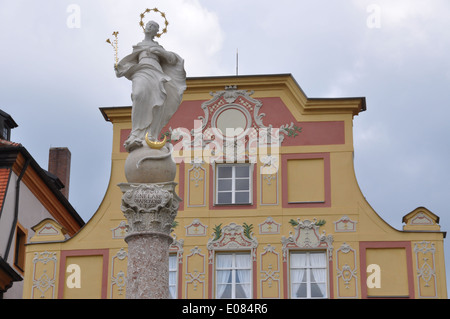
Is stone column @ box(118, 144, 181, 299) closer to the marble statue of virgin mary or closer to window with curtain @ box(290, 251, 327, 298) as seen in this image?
the marble statue of virgin mary

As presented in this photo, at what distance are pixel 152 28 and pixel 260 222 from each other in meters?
13.2

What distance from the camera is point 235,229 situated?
28.0 metres

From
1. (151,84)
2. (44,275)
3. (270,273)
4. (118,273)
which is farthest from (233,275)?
(151,84)

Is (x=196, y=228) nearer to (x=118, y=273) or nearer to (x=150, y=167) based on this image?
(x=118, y=273)

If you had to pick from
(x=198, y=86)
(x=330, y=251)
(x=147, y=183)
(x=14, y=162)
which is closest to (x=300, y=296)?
(x=330, y=251)

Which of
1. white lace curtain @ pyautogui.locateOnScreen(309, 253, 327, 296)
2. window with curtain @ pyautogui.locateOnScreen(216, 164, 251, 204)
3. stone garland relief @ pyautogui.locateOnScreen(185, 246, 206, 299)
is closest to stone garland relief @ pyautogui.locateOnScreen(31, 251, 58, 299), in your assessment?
stone garland relief @ pyautogui.locateOnScreen(185, 246, 206, 299)

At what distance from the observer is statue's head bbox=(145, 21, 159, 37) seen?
1548 centimetres

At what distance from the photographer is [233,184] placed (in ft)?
94.3

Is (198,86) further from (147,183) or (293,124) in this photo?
(147,183)

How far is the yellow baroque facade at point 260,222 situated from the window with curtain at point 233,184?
0.10ft

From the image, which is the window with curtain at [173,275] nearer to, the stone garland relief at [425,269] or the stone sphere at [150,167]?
the stone garland relief at [425,269]

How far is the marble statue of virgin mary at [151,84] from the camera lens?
14.8m

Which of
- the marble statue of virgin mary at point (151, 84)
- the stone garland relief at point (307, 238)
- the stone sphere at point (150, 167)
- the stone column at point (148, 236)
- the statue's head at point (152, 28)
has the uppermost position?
the stone garland relief at point (307, 238)

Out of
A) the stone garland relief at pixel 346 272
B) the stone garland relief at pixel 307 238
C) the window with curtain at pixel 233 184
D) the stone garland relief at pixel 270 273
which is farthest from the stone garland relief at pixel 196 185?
the stone garland relief at pixel 346 272
